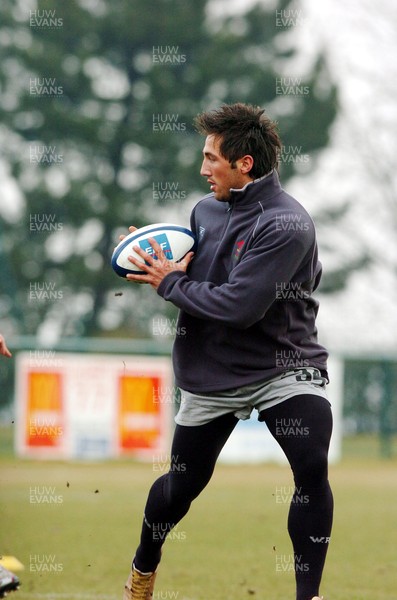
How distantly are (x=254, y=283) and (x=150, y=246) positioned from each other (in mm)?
585

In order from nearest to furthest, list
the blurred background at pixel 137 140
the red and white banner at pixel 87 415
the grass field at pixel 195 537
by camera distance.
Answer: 1. the grass field at pixel 195 537
2. the red and white banner at pixel 87 415
3. the blurred background at pixel 137 140

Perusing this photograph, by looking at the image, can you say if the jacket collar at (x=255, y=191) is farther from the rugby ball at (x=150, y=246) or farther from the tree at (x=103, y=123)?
the tree at (x=103, y=123)

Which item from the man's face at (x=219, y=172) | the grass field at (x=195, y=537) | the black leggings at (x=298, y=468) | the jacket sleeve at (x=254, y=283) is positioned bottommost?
the grass field at (x=195, y=537)

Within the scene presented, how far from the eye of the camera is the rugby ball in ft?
16.8

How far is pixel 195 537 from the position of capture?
8.41 meters

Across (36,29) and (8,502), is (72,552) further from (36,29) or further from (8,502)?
(36,29)

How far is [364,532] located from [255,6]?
20.3m

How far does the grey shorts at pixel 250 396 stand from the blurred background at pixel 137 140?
2035 centimetres

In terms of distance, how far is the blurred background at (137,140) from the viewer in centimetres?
2592

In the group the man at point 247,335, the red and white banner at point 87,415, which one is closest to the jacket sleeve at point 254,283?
the man at point 247,335

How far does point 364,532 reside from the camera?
8992 millimetres

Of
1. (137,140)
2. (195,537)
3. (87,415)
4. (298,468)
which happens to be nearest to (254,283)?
(298,468)

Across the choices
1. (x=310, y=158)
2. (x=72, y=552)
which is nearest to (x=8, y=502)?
(x=72, y=552)

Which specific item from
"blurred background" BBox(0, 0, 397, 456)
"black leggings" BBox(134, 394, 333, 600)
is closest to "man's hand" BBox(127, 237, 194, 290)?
"black leggings" BBox(134, 394, 333, 600)
